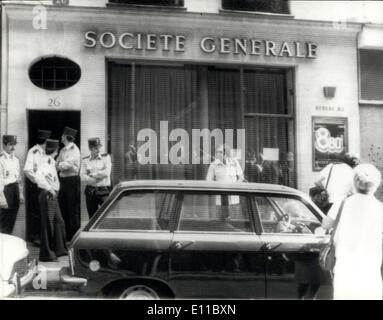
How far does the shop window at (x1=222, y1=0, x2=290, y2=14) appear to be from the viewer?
683 centimetres

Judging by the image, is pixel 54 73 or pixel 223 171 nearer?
pixel 223 171

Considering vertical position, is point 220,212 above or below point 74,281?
above

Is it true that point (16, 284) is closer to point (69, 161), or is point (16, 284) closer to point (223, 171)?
point (69, 161)

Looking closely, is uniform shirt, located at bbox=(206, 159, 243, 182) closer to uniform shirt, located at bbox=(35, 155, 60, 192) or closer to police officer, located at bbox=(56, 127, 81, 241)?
police officer, located at bbox=(56, 127, 81, 241)

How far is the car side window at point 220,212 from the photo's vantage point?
14.9 ft

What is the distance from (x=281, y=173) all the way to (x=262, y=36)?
1972mm

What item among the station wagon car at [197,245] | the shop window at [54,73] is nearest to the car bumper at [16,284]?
Result: the station wagon car at [197,245]

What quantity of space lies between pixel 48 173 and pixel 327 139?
3907 mm

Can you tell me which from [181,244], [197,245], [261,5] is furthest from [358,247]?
[261,5]

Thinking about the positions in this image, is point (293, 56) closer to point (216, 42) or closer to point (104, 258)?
point (216, 42)

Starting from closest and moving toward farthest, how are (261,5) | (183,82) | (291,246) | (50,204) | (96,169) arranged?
(291,246)
(50,204)
(96,169)
(183,82)
(261,5)

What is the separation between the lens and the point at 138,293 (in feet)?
14.5

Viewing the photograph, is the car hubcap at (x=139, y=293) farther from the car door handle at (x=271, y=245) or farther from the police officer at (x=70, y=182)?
the police officer at (x=70, y=182)

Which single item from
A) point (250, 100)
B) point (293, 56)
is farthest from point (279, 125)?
point (293, 56)
